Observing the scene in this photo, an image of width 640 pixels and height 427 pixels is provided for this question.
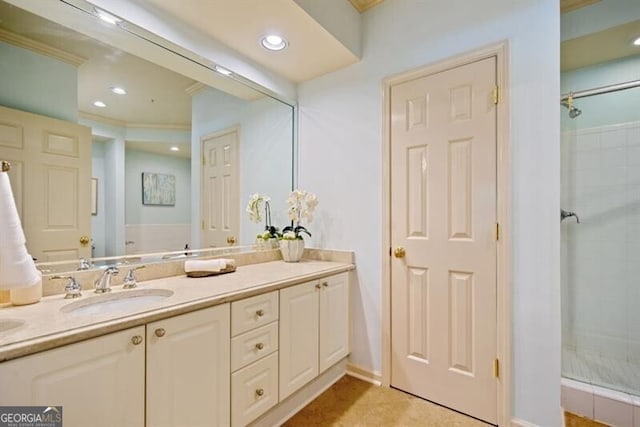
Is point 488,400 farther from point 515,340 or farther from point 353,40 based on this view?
point 353,40

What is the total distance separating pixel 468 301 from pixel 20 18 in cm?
260

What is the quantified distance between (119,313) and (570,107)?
2.77 m

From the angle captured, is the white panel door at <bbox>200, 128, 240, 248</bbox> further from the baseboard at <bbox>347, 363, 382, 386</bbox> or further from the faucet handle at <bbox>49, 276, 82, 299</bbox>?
the baseboard at <bbox>347, 363, 382, 386</bbox>

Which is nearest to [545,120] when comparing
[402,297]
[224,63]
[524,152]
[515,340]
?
[524,152]

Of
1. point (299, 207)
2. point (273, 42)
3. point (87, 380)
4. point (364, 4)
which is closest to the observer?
point (87, 380)

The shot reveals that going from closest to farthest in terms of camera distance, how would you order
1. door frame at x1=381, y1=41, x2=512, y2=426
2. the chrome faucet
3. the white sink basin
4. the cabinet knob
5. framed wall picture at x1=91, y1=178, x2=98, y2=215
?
the white sink basin < the chrome faucet < framed wall picture at x1=91, y1=178, x2=98, y2=215 < door frame at x1=381, y1=41, x2=512, y2=426 < the cabinet knob

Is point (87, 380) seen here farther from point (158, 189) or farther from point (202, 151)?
point (202, 151)

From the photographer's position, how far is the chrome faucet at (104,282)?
4.36ft

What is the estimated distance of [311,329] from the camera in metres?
1.81

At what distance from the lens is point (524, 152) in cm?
156

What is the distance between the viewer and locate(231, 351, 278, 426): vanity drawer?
136cm

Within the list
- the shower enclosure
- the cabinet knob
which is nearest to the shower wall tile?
the shower enclosure

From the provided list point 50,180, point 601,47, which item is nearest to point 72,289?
point 50,180

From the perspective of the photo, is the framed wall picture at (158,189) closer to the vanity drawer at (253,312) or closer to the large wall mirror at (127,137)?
the large wall mirror at (127,137)
